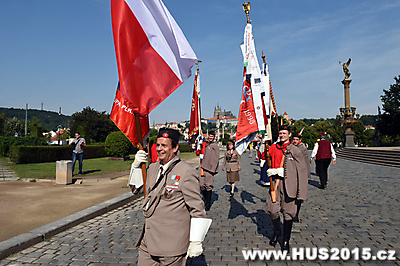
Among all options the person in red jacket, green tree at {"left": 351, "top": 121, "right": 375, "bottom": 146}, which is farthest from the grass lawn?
green tree at {"left": 351, "top": 121, "right": 375, "bottom": 146}

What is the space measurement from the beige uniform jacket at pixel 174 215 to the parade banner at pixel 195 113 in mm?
7131

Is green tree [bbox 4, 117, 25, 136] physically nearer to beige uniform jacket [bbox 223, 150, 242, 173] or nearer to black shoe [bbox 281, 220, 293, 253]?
beige uniform jacket [bbox 223, 150, 242, 173]

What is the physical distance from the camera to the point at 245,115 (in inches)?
251

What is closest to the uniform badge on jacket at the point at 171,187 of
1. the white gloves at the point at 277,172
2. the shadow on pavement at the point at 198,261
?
the shadow on pavement at the point at 198,261

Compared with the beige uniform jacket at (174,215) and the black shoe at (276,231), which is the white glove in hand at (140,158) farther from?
the black shoe at (276,231)

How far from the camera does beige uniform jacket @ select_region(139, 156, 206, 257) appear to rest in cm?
260

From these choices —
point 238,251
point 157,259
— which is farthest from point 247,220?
point 157,259

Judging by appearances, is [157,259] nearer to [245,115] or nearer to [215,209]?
[245,115]

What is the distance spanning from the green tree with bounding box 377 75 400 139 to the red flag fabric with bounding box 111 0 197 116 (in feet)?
188

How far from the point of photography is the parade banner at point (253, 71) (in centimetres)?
610

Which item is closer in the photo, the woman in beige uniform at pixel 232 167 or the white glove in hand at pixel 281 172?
the white glove in hand at pixel 281 172

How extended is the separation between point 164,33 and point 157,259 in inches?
109

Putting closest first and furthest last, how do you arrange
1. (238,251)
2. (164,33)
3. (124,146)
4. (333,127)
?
(164,33) → (238,251) → (124,146) → (333,127)

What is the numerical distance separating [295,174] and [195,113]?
590cm
